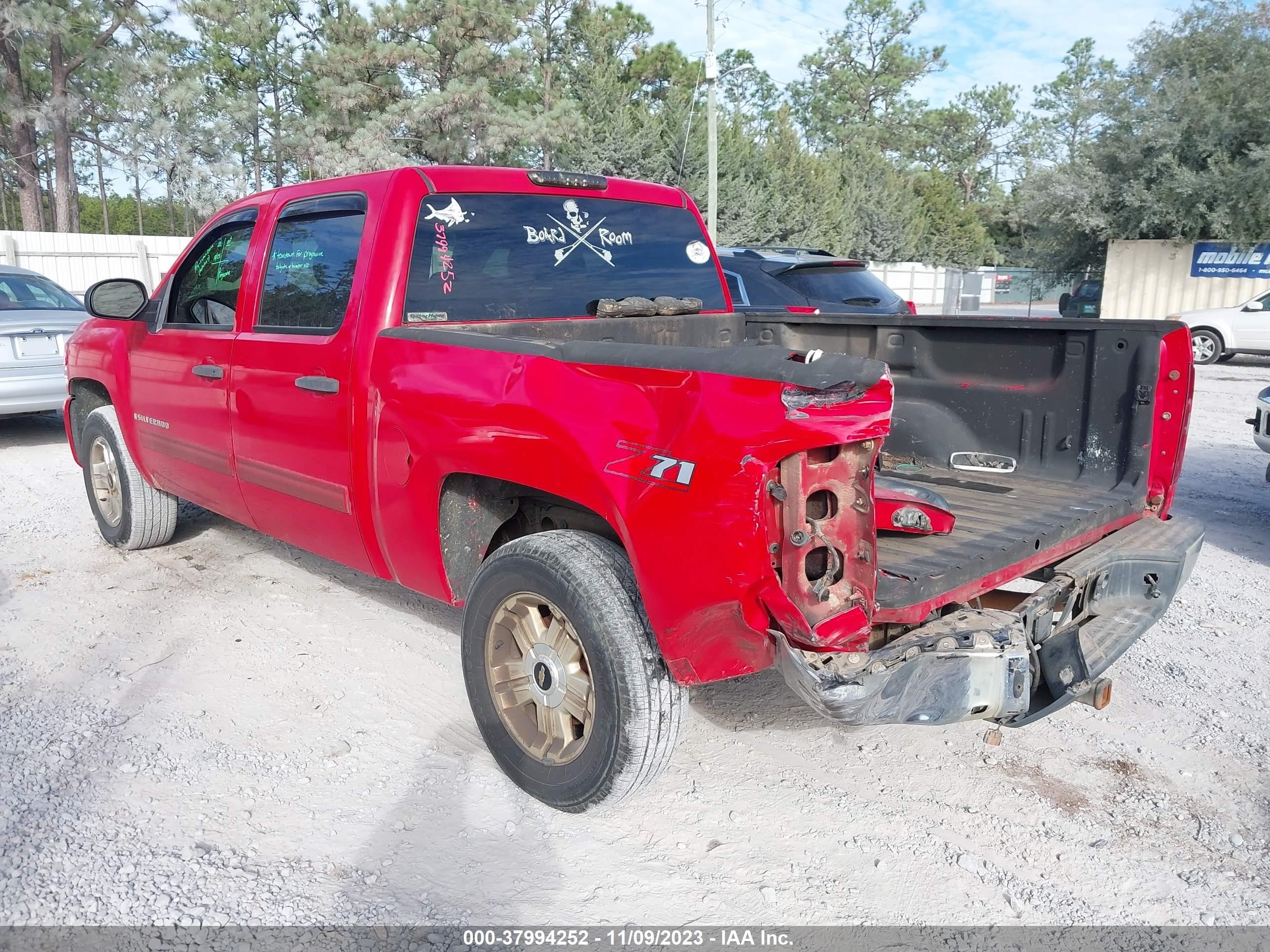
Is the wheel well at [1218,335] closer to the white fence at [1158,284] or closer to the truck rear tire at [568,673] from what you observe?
the white fence at [1158,284]

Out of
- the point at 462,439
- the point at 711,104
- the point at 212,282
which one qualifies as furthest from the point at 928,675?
the point at 711,104

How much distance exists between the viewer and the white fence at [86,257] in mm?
24734

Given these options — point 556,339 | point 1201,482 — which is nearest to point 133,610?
point 556,339

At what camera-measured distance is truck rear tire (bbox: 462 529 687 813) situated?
9.10ft

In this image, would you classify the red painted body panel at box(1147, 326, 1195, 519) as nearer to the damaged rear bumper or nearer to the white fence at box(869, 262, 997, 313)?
the damaged rear bumper

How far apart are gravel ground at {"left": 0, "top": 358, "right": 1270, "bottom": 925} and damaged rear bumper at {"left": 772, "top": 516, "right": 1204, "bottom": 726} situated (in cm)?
51

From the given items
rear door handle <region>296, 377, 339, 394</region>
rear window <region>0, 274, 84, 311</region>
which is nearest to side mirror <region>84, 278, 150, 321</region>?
rear door handle <region>296, 377, 339, 394</region>

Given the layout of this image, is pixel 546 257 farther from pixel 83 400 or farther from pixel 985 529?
pixel 83 400

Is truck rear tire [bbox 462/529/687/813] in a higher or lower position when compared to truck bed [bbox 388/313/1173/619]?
lower

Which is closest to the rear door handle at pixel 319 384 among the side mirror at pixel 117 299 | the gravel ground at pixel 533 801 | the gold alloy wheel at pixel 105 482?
the gravel ground at pixel 533 801

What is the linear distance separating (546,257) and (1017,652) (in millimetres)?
2322

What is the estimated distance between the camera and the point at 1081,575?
10.4ft

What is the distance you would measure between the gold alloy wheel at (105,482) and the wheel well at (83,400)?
0.22 meters

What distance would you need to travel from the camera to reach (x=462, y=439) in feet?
10.4
